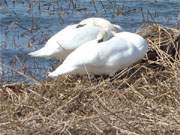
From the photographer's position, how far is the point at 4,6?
13.8 metres

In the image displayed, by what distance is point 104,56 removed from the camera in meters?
7.45

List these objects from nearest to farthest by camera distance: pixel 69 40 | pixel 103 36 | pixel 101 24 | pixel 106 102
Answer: pixel 106 102, pixel 103 36, pixel 69 40, pixel 101 24

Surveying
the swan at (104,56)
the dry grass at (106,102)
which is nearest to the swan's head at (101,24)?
the dry grass at (106,102)

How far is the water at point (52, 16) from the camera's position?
11.2 meters

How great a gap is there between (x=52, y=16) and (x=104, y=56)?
5791mm

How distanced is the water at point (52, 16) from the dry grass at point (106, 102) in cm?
266

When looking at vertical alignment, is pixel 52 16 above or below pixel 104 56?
below

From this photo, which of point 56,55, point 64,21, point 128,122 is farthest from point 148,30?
point 64,21

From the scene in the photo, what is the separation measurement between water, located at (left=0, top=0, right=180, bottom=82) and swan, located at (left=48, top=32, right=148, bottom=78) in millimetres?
2572

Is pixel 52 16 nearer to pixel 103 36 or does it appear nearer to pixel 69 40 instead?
pixel 69 40

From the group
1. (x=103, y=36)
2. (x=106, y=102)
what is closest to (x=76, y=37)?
(x=103, y=36)

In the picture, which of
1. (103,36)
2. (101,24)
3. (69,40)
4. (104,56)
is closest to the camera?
(104,56)

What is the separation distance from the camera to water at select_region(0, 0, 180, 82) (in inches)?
441

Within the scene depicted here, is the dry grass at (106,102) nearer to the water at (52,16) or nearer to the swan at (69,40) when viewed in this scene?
the swan at (69,40)
